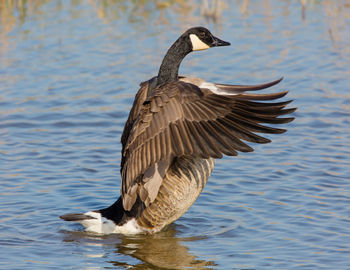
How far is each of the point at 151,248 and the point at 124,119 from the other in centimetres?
390

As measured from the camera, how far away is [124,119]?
34.8ft

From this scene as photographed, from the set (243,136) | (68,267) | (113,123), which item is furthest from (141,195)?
(113,123)

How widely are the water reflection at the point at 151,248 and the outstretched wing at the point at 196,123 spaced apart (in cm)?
92

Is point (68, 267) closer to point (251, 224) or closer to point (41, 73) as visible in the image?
point (251, 224)

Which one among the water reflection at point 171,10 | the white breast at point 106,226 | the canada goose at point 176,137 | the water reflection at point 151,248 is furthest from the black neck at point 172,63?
the water reflection at point 171,10

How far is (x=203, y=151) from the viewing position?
19.2 ft

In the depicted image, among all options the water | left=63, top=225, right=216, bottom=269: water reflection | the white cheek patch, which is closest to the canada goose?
the white cheek patch

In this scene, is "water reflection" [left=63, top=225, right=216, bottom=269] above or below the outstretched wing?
below

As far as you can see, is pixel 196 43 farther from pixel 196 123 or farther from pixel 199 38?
pixel 196 123

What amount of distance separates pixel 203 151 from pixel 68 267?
5.82 feet

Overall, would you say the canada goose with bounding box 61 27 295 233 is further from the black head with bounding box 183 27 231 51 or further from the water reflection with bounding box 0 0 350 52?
the water reflection with bounding box 0 0 350 52

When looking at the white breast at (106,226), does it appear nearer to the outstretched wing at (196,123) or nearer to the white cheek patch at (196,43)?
the outstretched wing at (196,123)

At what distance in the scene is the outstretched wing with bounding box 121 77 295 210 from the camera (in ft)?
19.1

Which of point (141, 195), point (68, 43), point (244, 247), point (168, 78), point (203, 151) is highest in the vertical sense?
point (68, 43)
